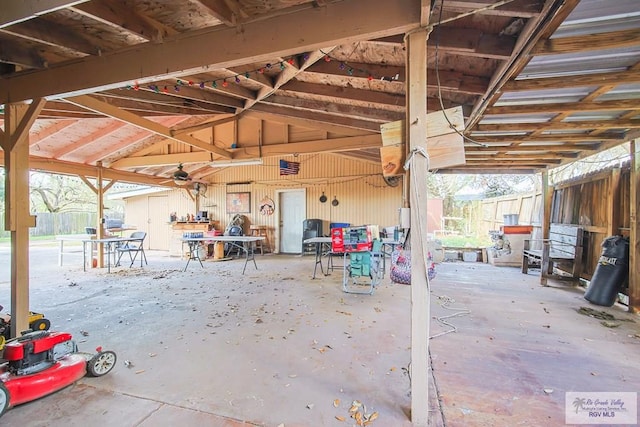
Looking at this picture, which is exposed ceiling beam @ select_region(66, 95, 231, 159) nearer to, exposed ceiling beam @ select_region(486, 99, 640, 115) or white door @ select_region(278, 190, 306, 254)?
white door @ select_region(278, 190, 306, 254)

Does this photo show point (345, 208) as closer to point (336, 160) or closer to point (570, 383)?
point (336, 160)

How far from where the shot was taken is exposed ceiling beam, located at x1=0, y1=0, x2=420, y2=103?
1.71 meters

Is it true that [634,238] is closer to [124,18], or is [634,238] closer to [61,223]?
[124,18]

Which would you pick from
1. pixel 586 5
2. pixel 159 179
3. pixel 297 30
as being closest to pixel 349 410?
pixel 297 30

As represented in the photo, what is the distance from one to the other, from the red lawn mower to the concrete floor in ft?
0.25

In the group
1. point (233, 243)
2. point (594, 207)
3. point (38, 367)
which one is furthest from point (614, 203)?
point (233, 243)

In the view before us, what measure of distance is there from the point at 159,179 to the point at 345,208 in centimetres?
591

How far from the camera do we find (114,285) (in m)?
5.15

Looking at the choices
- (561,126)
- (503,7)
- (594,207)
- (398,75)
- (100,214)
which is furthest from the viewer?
(100,214)

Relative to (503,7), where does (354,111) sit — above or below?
above

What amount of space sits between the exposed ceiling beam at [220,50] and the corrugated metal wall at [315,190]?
21.4 feet

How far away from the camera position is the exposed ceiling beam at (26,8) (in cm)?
160

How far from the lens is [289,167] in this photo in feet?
27.5

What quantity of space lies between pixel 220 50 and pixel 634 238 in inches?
188
